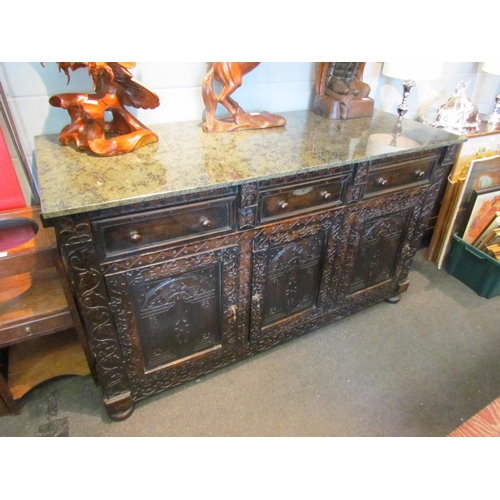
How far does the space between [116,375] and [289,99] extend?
135 centimetres

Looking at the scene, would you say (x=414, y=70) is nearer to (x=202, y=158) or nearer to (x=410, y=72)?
(x=410, y=72)

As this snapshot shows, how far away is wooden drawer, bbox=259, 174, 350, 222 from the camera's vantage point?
1117 millimetres

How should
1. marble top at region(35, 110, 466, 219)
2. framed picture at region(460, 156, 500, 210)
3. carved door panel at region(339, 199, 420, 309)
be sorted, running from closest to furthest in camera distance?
marble top at region(35, 110, 466, 219) → carved door panel at region(339, 199, 420, 309) → framed picture at region(460, 156, 500, 210)

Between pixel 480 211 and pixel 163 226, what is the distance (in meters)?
1.85

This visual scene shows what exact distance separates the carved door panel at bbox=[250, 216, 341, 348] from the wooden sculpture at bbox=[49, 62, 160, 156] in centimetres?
53

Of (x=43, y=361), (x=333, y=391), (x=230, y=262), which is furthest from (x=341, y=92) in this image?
(x=43, y=361)

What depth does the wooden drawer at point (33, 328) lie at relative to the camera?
3.54 ft

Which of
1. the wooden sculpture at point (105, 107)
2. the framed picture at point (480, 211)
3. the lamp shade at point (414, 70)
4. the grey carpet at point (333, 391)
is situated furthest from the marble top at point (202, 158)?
the grey carpet at point (333, 391)

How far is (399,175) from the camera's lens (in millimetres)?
1368

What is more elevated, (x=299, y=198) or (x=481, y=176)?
(x=299, y=198)

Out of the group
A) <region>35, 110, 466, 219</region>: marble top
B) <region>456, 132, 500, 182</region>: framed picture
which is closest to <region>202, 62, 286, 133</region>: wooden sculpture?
<region>35, 110, 466, 219</region>: marble top

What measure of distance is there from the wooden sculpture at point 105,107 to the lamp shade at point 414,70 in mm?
1098

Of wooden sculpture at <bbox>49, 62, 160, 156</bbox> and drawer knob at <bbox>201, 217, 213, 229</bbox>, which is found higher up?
wooden sculpture at <bbox>49, 62, 160, 156</bbox>

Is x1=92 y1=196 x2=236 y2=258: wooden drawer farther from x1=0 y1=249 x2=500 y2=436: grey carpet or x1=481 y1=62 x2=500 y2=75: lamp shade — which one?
x1=481 y1=62 x2=500 y2=75: lamp shade
